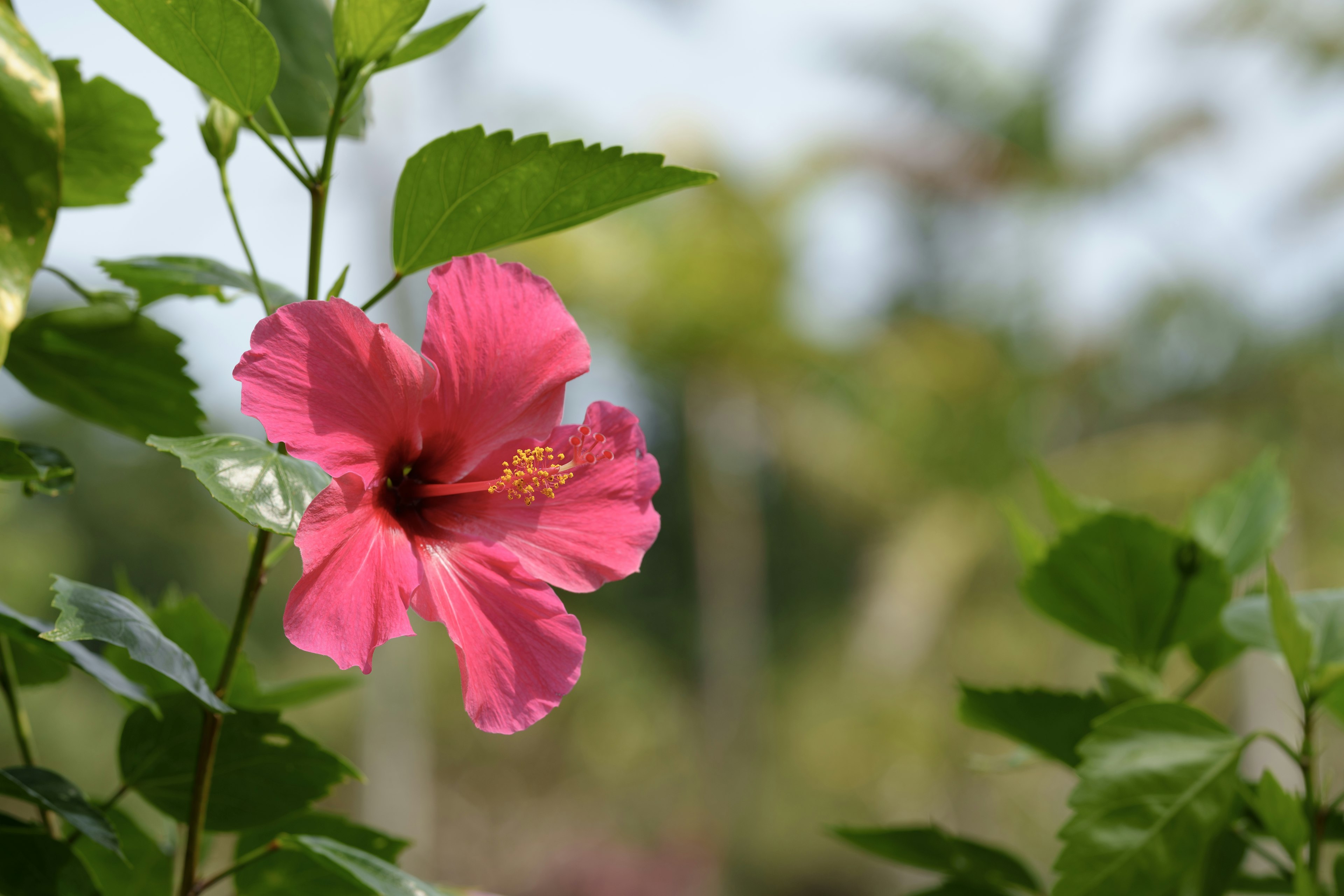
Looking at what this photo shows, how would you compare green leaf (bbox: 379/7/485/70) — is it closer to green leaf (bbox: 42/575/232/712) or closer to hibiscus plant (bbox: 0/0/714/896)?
hibiscus plant (bbox: 0/0/714/896)

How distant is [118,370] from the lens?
0.41 m

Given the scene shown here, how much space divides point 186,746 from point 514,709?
0.16 metres

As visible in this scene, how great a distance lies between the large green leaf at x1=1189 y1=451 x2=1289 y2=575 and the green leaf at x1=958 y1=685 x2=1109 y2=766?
0.11 meters

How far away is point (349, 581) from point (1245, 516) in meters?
0.45

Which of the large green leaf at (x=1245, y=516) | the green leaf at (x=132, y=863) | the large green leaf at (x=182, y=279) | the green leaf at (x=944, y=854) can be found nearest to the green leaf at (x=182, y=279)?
the large green leaf at (x=182, y=279)

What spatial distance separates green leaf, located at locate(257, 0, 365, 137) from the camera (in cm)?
43

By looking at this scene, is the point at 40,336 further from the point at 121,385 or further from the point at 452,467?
the point at 452,467

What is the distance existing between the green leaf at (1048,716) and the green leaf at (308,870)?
263 mm

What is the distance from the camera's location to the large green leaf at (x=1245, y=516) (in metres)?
0.50

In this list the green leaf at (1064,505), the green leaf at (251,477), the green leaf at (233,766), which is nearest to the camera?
the green leaf at (251,477)

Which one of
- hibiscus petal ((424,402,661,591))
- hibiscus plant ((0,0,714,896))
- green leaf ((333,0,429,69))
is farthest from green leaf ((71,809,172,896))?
green leaf ((333,0,429,69))

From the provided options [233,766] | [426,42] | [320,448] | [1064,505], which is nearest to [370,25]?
[426,42]

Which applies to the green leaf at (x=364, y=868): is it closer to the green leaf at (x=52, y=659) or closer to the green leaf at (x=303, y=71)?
the green leaf at (x=52, y=659)

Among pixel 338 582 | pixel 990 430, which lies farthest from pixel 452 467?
pixel 990 430
